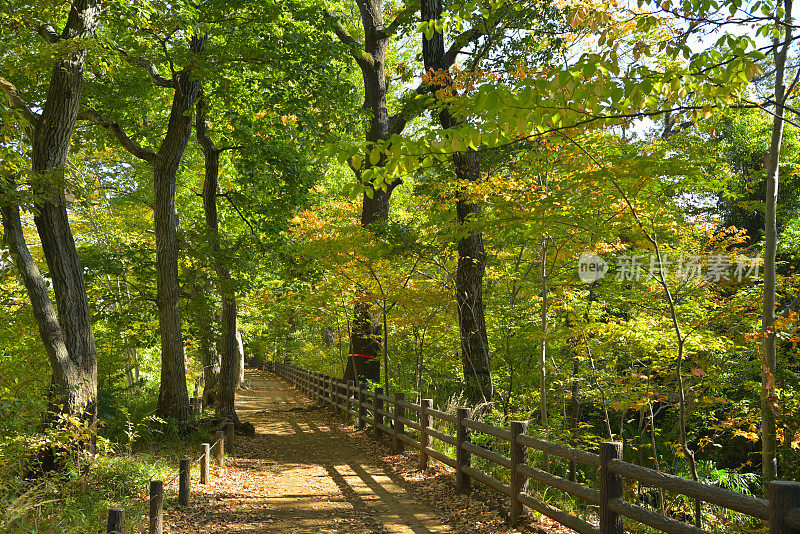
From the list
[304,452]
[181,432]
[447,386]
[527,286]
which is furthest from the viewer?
[447,386]

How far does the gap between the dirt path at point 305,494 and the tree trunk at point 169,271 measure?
1675 millimetres

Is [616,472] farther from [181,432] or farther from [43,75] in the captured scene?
[43,75]

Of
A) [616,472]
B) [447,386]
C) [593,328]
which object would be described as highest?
[593,328]

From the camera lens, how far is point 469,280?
10703 mm

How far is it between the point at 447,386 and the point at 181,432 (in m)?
8.15

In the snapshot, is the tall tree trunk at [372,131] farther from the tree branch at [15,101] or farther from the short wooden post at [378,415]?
the tree branch at [15,101]

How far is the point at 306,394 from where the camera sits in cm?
2462

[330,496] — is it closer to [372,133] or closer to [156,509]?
[156,509]

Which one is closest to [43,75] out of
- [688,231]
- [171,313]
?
[171,313]

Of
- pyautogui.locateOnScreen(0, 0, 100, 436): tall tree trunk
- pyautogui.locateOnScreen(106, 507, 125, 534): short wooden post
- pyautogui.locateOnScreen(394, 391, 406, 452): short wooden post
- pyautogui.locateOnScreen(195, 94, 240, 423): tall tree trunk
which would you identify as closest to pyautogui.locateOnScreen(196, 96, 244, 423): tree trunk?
pyautogui.locateOnScreen(195, 94, 240, 423): tall tree trunk

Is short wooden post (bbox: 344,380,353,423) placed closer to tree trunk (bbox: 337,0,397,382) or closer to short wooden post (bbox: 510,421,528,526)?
tree trunk (bbox: 337,0,397,382)

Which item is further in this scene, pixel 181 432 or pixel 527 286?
pixel 527 286

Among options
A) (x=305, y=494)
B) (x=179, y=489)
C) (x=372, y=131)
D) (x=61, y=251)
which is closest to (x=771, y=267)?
(x=305, y=494)

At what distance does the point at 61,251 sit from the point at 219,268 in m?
A: 5.61
